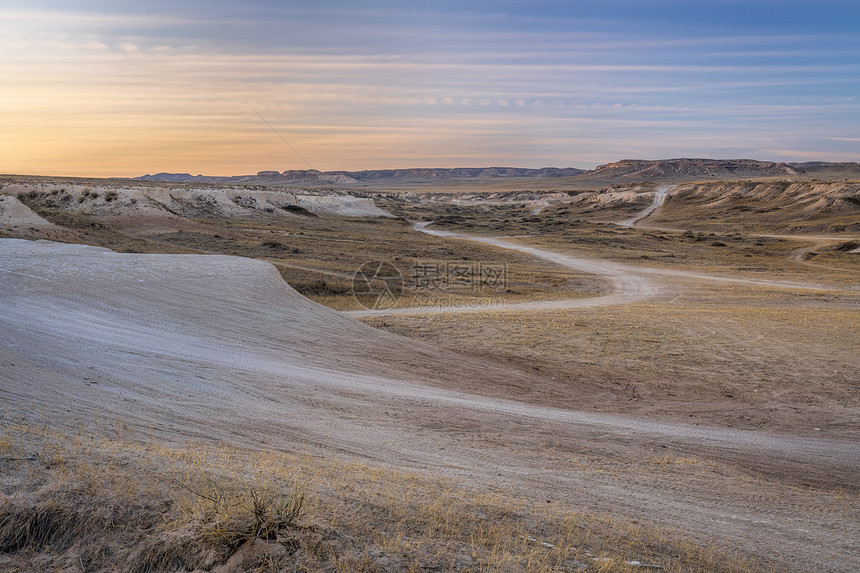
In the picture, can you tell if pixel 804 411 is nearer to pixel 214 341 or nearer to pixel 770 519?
pixel 770 519

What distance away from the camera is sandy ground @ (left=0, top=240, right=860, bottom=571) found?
682 centimetres

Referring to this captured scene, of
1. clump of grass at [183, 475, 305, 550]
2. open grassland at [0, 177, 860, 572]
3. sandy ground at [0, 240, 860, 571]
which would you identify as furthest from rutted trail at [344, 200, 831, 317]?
clump of grass at [183, 475, 305, 550]

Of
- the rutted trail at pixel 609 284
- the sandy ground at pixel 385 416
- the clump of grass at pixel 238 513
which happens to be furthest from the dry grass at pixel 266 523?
the rutted trail at pixel 609 284

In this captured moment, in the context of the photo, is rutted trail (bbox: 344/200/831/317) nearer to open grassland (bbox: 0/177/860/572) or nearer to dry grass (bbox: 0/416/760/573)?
open grassland (bbox: 0/177/860/572)

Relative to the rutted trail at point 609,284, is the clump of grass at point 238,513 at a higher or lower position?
higher

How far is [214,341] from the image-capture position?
12906 mm

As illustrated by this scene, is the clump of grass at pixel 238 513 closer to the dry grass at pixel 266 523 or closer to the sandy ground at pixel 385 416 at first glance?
the dry grass at pixel 266 523

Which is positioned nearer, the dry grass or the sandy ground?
the dry grass

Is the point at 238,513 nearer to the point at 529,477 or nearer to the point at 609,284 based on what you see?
the point at 529,477

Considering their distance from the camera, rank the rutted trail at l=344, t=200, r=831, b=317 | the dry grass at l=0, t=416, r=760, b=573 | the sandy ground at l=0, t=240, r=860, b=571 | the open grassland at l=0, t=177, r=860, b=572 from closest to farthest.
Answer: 1. the dry grass at l=0, t=416, r=760, b=573
2. the open grassland at l=0, t=177, r=860, b=572
3. the sandy ground at l=0, t=240, r=860, b=571
4. the rutted trail at l=344, t=200, r=831, b=317

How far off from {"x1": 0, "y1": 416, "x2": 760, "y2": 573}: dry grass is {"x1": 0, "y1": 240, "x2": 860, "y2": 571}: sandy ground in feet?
2.95

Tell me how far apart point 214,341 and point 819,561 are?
11.3m

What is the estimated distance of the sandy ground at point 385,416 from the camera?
6.82 m

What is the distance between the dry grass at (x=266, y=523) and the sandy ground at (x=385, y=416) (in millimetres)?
898
